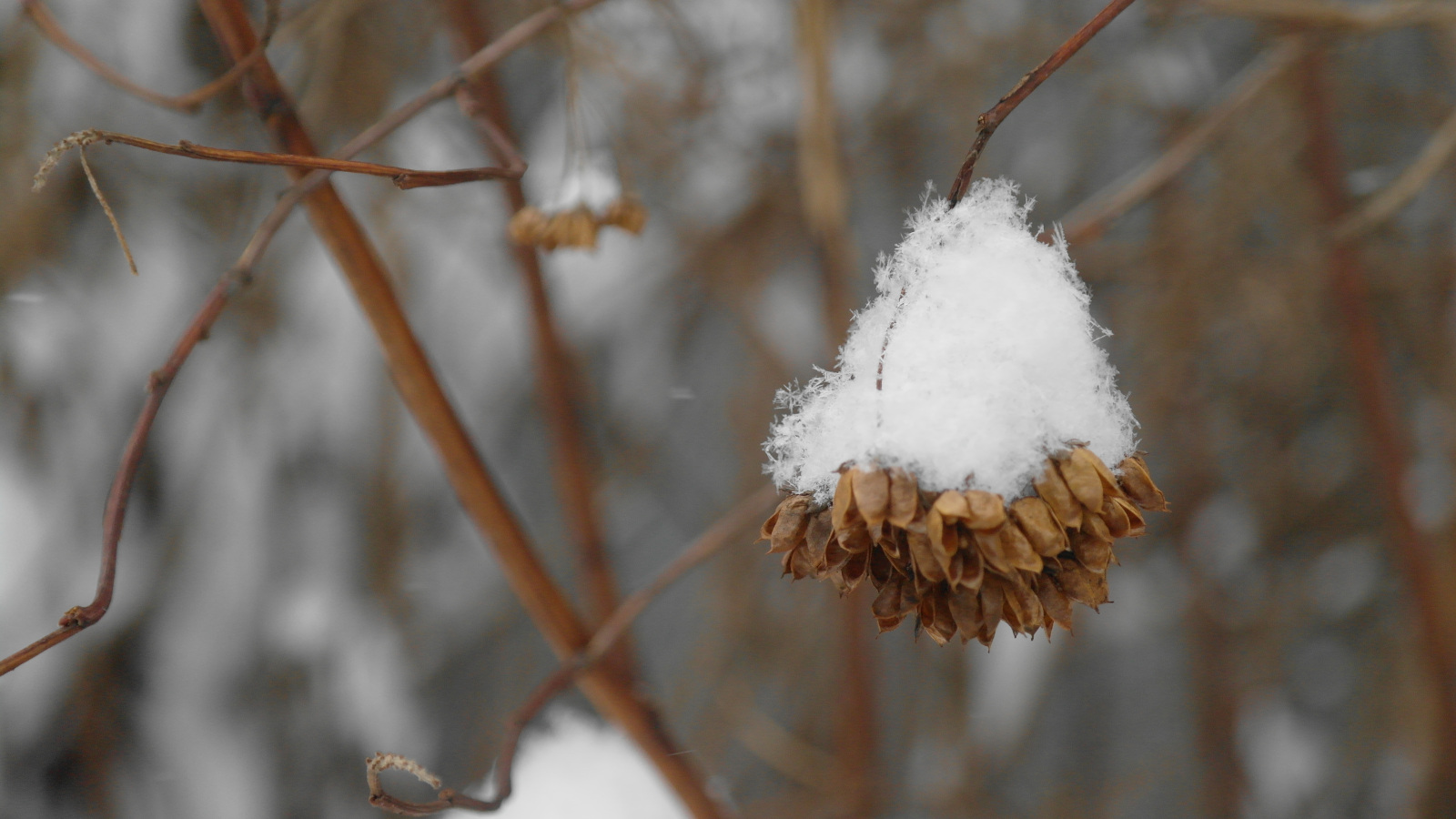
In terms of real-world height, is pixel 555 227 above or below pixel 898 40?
below

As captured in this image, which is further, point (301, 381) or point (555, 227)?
point (301, 381)

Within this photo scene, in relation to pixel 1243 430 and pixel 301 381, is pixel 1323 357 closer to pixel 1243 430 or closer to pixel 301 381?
pixel 1243 430

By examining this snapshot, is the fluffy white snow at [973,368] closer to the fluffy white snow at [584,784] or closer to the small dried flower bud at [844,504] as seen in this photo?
the small dried flower bud at [844,504]

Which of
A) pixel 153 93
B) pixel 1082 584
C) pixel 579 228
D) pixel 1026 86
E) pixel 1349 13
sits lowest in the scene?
pixel 1082 584

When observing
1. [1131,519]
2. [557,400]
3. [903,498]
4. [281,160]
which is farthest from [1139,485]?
[557,400]

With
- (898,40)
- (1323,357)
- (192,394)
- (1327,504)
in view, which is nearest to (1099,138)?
(898,40)

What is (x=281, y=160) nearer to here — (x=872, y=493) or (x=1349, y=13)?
(x=872, y=493)

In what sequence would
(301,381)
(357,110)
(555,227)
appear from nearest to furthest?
(555,227) → (357,110) → (301,381)
